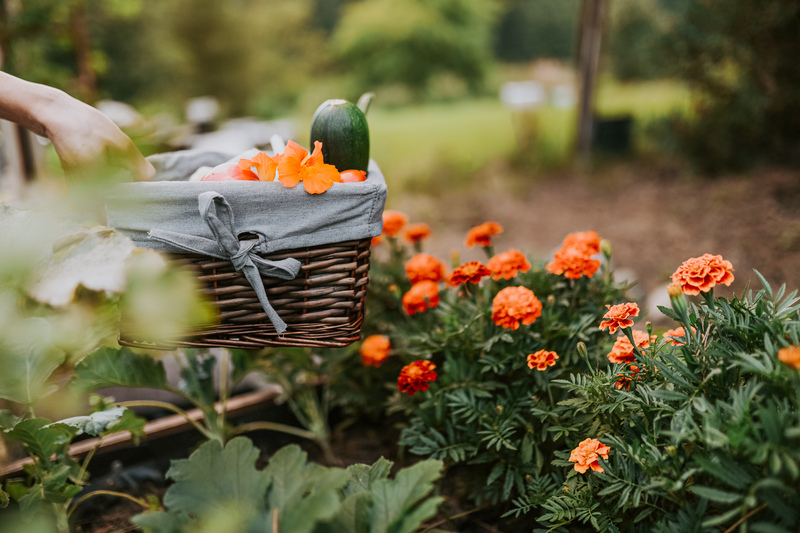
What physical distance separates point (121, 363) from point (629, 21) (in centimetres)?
1429

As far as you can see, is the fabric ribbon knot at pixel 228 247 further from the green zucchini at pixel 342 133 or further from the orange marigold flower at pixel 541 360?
the orange marigold flower at pixel 541 360

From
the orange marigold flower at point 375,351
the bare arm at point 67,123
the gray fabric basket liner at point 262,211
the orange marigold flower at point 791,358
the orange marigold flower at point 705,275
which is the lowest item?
the orange marigold flower at point 375,351

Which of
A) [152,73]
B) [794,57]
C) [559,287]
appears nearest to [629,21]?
[794,57]

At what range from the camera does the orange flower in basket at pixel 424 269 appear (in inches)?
66.3

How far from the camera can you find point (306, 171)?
111 cm

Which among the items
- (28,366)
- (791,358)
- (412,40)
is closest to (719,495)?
(791,358)

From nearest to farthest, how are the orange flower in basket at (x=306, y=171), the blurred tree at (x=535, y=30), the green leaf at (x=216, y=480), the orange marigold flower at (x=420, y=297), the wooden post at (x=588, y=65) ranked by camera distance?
the green leaf at (x=216, y=480) < the orange flower in basket at (x=306, y=171) < the orange marigold flower at (x=420, y=297) < the wooden post at (x=588, y=65) < the blurred tree at (x=535, y=30)

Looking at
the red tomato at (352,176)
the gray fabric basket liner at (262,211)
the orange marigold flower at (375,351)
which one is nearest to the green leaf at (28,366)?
the gray fabric basket liner at (262,211)

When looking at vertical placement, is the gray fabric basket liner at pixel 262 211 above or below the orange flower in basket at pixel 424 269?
above

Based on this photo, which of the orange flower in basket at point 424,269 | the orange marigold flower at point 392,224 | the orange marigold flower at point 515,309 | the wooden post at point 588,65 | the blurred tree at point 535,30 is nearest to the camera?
the orange marigold flower at point 515,309

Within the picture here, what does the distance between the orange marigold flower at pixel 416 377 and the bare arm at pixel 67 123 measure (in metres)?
0.85

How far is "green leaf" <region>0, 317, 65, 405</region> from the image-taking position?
42.2 inches

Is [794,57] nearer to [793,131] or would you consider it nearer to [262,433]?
[793,131]

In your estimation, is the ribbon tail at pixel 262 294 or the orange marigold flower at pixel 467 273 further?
the orange marigold flower at pixel 467 273
